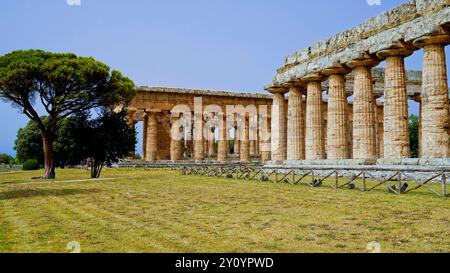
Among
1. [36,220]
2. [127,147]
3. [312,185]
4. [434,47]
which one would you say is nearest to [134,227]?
[36,220]

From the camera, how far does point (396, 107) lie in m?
23.2

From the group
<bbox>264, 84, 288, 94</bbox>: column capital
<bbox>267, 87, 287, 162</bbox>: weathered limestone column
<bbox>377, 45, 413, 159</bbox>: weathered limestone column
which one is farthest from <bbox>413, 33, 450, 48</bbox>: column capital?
<bbox>267, 87, 287, 162</bbox>: weathered limestone column

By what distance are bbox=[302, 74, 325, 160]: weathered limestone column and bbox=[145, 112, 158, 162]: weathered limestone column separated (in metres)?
25.3

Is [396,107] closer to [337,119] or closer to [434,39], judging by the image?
[434,39]

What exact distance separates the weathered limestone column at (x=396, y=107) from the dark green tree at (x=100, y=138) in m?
19.9

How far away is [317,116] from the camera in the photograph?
3008 centimetres

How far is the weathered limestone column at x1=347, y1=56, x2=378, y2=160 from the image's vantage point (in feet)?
83.4

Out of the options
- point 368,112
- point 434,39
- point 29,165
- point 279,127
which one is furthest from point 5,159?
point 434,39

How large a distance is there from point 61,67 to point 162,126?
85.7 ft

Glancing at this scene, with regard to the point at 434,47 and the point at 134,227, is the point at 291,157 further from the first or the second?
the point at 134,227

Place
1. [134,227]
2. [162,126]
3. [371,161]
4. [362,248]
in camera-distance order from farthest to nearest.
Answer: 1. [162,126]
2. [371,161]
3. [134,227]
4. [362,248]

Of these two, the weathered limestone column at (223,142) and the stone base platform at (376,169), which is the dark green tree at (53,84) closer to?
the stone base platform at (376,169)

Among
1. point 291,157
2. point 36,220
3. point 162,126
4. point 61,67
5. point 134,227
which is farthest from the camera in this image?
point 162,126

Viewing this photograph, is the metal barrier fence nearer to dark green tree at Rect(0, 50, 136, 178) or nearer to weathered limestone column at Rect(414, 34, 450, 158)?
weathered limestone column at Rect(414, 34, 450, 158)
